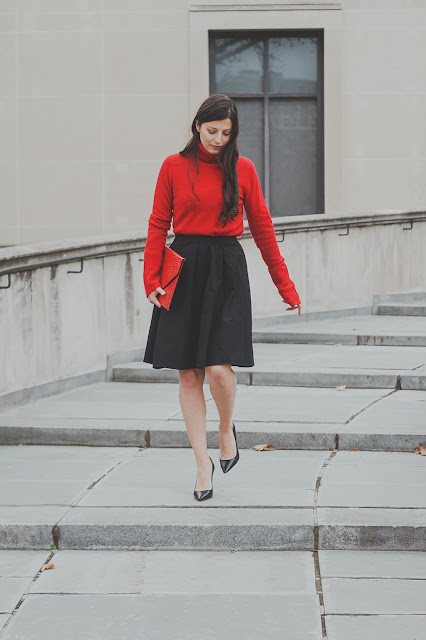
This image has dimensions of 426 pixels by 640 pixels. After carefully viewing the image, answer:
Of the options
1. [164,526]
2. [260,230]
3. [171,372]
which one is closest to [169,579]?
[164,526]

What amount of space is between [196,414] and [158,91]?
10110 millimetres

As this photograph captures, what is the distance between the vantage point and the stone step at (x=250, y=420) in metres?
6.57

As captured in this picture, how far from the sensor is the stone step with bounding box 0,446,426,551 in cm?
486

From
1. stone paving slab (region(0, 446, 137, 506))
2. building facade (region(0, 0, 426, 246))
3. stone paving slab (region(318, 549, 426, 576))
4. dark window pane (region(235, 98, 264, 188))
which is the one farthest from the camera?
dark window pane (region(235, 98, 264, 188))

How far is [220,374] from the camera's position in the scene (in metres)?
5.19

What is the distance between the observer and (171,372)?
877 centimetres

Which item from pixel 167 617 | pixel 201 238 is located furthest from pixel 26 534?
pixel 201 238

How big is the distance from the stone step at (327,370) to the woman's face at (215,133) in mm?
3538

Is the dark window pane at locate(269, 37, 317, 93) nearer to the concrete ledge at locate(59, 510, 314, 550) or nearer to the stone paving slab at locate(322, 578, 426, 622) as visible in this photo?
the concrete ledge at locate(59, 510, 314, 550)

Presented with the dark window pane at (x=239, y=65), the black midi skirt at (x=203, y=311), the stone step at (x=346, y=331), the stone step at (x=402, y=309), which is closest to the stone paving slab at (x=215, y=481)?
the black midi skirt at (x=203, y=311)

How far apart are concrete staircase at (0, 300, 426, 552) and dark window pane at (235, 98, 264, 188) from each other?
231 inches

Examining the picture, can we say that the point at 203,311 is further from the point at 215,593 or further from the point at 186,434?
the point at 186,434

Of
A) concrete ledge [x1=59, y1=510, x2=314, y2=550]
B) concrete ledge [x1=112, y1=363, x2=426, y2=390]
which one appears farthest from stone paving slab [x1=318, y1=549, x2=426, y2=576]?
concrete ledge [x1=112, y1=363, x2=426, y2=390]

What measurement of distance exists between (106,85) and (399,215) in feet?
14.5
